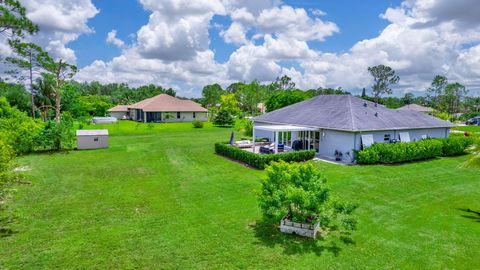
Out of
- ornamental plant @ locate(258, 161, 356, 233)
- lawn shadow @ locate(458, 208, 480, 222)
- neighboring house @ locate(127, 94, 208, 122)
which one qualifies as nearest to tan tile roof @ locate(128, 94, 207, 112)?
neighboring house @ locate(127, 94, 208, 122)

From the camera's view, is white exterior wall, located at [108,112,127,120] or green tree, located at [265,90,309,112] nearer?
green tree, located at [265,90,309,112]

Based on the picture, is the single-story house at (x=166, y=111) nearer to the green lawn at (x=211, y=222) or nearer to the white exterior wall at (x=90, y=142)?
the white exterior wall at (x=90, y=142)

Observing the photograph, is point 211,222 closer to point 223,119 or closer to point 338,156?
point 338,156

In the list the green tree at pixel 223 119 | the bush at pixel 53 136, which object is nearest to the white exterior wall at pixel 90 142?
the bush at pixel 53 136

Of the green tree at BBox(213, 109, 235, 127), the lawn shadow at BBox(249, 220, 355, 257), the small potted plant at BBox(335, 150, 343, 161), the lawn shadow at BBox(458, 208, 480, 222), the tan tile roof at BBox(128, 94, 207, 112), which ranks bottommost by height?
the lawn shadow at BBox(249, 220, 355, 257)

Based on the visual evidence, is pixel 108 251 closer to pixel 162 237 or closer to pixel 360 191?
pixel 162 237

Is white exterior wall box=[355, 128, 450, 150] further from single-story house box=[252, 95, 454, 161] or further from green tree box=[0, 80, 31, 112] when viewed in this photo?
green tree box=[0, 80, 31, 112]
